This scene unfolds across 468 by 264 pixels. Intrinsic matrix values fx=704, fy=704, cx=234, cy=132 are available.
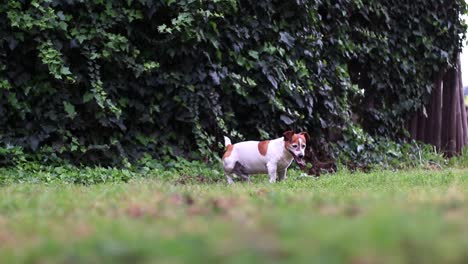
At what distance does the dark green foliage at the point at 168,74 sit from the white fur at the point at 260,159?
1.08 metres

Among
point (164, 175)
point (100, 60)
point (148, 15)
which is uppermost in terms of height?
point (148, 15)

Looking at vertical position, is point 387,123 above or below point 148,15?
below

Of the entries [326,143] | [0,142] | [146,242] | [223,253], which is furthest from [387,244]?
[326,143]

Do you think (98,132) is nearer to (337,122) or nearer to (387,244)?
(337,122)

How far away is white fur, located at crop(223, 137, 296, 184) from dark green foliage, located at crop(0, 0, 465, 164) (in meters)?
1.08

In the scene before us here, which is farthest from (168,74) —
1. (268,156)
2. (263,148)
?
(268,156)

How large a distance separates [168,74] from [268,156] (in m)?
1.93

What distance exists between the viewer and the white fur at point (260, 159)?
8.66 m

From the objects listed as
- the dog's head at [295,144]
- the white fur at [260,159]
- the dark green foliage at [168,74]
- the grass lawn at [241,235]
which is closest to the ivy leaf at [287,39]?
the dark green foliage at [168,74]

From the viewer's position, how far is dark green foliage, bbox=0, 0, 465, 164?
8875 mm

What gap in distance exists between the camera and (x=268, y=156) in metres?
8.70

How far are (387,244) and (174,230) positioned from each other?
923 mm

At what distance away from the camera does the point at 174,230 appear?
2777 mm

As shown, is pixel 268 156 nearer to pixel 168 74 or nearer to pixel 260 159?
pixel 260 159
